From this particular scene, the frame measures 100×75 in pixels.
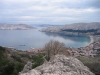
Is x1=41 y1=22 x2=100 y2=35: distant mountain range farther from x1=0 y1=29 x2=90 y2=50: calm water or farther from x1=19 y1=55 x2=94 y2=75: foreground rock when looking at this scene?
x1=19 y1=55 x2=94 y2=75: foreground rock

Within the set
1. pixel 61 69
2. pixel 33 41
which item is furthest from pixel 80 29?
pixel 61 69

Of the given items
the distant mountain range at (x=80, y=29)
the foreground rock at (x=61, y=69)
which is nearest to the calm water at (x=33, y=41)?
the distant mountain range at (x=80, y=29)

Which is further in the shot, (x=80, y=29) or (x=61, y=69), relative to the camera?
(x=80, y=29)

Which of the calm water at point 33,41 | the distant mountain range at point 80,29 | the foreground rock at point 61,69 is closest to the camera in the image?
the foreground rock at point 61,69

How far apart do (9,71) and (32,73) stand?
3.74 meters

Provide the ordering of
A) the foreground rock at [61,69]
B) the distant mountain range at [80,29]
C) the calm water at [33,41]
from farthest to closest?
the distant mountain range at [80,29] → the calm water at [33,41] → the foreground rock at [61,69]

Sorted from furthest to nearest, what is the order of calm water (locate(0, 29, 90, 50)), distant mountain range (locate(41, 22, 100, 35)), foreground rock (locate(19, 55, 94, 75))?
1. distant mountain range (locate(41, 22, 100, 35))
2. calm water (locate(0, 29, 90, 50))
3. foreground rock (locate(19, 55, 94, 75))

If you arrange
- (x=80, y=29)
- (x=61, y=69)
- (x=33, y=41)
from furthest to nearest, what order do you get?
(x=80, y=29)
(x=33, y=41)
(x=61, y=69)

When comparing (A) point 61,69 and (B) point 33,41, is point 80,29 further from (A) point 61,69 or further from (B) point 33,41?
(A) point 61,69

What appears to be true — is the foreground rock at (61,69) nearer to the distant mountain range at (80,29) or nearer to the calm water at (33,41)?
the calm water at (33,41)

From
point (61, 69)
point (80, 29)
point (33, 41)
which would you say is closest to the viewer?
point (61, 69)

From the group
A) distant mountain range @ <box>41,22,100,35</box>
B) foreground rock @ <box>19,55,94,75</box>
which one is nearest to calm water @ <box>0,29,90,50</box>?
distant mountain range @ <box>41,22,100,35</box>

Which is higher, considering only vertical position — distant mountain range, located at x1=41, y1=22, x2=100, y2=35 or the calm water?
distant mountain range, located at x1=41, y1=22, x2=100, y2=35

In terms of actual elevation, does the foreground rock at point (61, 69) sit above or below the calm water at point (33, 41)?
above
